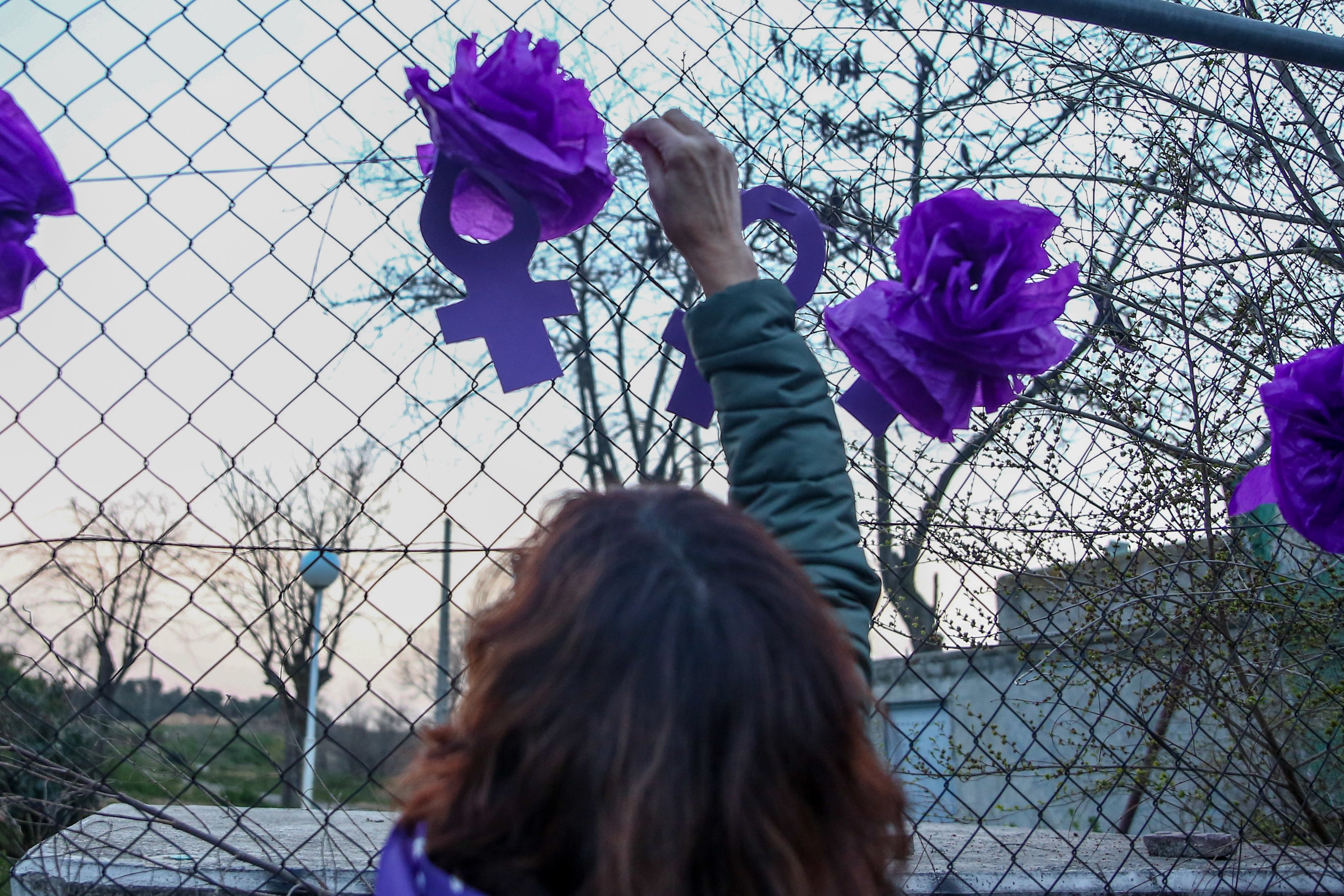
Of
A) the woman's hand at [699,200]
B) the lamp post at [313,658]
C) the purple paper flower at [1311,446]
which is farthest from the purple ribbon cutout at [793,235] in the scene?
the purple paper flower at [1311,446]

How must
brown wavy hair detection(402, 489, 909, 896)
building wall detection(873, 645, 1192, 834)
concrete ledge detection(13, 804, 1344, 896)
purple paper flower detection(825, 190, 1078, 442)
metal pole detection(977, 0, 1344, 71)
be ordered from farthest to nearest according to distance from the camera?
building wall detection(873, 645, 1192, 834) → metal pole detection(977, 0, 1344, 71) → concrete ledge detection(13, 804, 1344, 896) → purple paper flower detection(825, 190, 1078, 442) → brown wavy hair detection(402, 489, 909, 896)

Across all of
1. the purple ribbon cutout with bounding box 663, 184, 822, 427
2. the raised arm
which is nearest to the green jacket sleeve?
the raised arm

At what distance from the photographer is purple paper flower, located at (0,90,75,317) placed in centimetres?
118

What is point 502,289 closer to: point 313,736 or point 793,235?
point 793,235

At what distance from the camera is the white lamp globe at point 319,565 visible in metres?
1.52

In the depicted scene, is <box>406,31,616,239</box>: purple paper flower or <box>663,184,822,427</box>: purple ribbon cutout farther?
<box>663,184,822,427</box>: purple ribbon cutout

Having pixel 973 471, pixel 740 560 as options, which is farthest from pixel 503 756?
pixel 973 471

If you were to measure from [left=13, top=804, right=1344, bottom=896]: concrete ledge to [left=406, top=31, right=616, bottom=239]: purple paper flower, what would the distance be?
3.06 feet

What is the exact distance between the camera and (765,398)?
105 centimetres

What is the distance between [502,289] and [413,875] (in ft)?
2.40

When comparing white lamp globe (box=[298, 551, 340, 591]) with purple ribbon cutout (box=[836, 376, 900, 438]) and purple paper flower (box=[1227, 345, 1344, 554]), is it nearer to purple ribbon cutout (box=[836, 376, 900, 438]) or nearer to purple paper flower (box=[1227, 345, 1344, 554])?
purple ribbon cutout (box=[836, 376, 900, 438])

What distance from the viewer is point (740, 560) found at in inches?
29.8

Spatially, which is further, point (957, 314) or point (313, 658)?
point (313, 658)

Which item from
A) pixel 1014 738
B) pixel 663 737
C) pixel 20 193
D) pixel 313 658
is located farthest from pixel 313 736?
pixel 1014 738
